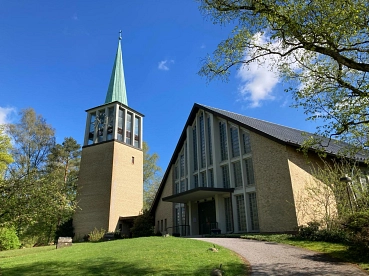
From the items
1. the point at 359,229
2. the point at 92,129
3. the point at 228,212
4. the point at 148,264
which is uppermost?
the point at 92,129

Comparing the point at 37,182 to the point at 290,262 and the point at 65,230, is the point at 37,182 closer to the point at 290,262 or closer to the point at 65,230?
the point at 290,262

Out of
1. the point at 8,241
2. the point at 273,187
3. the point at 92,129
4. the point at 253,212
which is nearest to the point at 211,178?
the point at 253,212

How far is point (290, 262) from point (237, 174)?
38.1ft

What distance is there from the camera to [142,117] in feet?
129

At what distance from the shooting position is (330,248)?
34.0 ft

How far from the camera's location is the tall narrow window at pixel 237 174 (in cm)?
1980

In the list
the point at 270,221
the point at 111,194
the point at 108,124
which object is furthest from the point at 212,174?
the point at 108,124

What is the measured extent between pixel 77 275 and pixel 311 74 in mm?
9873

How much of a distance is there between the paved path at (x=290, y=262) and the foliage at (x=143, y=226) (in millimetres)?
15503

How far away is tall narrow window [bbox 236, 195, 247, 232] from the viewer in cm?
1858

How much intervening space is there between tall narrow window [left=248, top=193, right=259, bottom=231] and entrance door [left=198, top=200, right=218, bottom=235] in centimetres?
315

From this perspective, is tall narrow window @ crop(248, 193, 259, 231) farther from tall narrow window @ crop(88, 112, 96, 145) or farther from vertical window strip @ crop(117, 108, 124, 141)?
tall narrow window @ crop(88, 112, 96, 145)

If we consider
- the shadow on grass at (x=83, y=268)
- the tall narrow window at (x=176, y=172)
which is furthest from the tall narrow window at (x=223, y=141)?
the shadow on grass at (x=83, y=268)

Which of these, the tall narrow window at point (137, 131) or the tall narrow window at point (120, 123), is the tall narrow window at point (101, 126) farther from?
the tall narrow window at point (137, 131)
